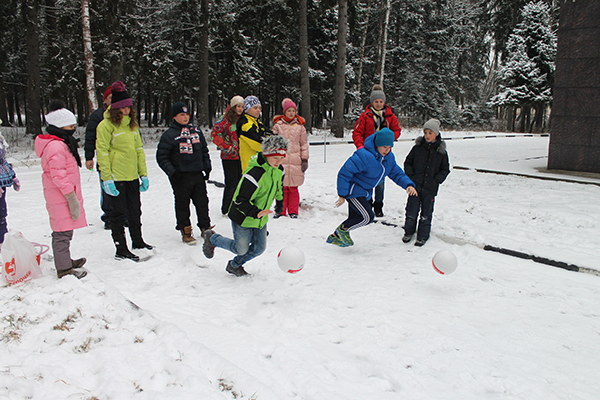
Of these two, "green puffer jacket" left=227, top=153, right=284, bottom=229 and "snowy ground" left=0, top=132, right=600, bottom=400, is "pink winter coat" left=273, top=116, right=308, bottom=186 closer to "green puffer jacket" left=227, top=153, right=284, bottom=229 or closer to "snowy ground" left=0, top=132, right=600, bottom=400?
"snowy ground" left=0, top=132, right=600, bottom=400

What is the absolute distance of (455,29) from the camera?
128ft

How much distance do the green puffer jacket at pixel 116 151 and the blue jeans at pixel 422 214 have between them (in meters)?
3.80

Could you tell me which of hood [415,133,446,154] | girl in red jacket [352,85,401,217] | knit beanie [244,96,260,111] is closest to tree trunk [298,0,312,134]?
girl in red jacket [352,85,401,217]

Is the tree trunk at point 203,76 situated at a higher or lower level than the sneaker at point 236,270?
higher

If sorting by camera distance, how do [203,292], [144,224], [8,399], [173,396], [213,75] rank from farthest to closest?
[213,75] < [144,224] < [203,292] < [173,396] < [8,399]

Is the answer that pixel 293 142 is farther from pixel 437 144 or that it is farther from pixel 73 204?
pixel 73 204

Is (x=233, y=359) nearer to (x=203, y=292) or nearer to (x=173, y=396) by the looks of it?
(x=173, y=396)

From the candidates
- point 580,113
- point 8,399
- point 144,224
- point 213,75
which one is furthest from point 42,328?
point 213,75

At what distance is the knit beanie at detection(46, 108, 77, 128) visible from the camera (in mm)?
4203

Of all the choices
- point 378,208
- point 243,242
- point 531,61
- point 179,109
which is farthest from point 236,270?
point 531,61

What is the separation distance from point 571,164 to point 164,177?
419 inches

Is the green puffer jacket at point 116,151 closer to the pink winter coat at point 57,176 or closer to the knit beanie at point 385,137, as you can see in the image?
the pink winter coat at point 57,176

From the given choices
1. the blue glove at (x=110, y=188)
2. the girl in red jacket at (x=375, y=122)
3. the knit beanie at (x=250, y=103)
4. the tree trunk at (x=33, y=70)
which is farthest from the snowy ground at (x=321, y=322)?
the tree trunk at (x=33, y=70)

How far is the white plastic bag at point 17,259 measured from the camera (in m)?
3.91
